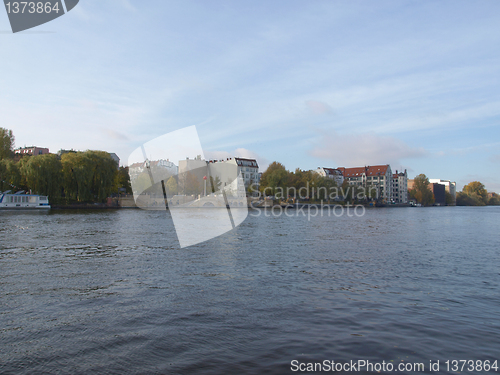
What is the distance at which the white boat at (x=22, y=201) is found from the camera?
75375 mm

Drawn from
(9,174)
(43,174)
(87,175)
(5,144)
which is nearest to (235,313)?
(43,174)

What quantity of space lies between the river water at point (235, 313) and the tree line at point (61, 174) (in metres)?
61.1

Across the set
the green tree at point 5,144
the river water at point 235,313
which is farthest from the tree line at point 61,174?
the river water at point 235,313

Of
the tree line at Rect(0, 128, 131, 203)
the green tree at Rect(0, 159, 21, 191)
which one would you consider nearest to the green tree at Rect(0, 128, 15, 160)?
the tree line at Rect(0, 128, 131, 203)

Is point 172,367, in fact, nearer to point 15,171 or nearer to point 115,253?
point 115,253

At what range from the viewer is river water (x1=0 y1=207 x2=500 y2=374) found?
7.25 meters

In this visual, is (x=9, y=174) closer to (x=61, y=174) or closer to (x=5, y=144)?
(x=61, y=174)

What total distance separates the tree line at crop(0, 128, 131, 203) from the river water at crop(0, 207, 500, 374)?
6107 cm

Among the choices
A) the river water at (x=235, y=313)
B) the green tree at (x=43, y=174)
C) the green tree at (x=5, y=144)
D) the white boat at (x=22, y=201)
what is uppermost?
the green tree at (x=5, y=144)

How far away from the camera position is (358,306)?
35.5ft

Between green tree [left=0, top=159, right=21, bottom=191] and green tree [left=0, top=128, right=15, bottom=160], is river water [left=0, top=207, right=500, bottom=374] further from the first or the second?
green tree [left=0, top=128, right=15, bottom=160]

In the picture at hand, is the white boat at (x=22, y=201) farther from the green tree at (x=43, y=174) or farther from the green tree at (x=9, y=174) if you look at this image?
the green tree at (x=9, y=174)

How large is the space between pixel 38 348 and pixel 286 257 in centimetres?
1419

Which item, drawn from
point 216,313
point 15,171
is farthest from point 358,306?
point 15,171
